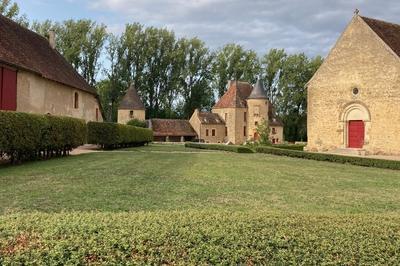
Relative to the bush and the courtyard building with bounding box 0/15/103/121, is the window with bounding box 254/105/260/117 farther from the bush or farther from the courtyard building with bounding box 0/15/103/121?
the bush

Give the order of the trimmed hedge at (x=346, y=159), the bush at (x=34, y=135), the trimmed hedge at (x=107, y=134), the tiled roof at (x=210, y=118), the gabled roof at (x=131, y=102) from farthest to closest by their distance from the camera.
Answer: the tiled roof at (x=210, y=118)
the gabled roof at (x=131, y=102)
the trimmed hedge at (x=107, y=134)
the trimmed hedge at (x=346, y=159)
the bush at (x=34, y=135)

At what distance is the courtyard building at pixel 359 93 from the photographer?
24.3 meters

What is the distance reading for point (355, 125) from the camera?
2647cm

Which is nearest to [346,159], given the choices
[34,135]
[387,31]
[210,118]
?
[387,31]

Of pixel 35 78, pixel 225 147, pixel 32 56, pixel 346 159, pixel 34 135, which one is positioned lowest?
pixel 346 159

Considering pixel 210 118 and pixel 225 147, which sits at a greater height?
pixel 210 118

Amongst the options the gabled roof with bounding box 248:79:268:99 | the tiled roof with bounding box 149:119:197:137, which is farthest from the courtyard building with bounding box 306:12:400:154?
the tiled roof with bounding box 149:119:197:137

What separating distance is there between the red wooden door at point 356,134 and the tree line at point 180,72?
1391 inches

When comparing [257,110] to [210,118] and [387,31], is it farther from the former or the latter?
[387,31]

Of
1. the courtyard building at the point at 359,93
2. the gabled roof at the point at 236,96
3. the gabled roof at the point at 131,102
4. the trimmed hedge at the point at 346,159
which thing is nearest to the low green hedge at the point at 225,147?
the trimmed hedge at the point at 346,159

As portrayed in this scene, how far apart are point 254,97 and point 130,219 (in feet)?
165

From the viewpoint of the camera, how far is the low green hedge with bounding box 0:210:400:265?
3.36 m

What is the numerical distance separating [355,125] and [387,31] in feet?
20.4

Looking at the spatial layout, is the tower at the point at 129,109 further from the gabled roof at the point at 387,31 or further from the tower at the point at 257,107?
the gabled roof at the point at 387,31
